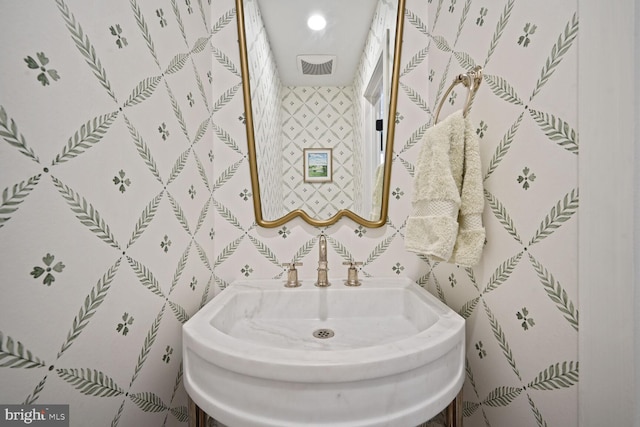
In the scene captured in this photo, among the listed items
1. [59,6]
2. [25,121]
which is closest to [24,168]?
[25,121]

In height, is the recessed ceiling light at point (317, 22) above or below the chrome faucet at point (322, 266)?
above

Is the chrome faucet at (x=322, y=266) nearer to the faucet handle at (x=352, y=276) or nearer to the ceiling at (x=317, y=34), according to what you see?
the faucet handle at (x=352, y=276)

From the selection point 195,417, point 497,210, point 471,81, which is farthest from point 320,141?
point 195,417

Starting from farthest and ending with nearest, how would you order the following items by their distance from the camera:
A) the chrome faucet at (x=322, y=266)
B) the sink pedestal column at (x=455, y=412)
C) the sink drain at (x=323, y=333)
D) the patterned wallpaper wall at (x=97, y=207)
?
the chrome faucet at (x=322, y=266)
the sink drain at (x=323, y=333)
the sink pedestal column at (x=455, y=412)
the patterned wallpaper wall at (x=97, y=207)

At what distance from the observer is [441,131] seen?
677 millimetres

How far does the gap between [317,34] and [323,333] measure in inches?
41.0

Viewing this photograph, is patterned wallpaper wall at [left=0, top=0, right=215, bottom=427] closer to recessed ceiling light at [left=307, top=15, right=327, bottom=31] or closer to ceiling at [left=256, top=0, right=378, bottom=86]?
ceiling at [left=256, top=0, right=378, bottom=86]

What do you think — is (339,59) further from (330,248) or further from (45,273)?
(45,273)

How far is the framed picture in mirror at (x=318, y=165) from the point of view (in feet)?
3.04

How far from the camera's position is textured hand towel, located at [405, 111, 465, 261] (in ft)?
2.08

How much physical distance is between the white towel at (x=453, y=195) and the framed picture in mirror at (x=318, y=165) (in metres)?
0.36

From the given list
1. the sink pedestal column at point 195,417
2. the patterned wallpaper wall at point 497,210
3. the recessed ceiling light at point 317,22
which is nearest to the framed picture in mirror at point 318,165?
the patterned wallpaper wall at point 497,210

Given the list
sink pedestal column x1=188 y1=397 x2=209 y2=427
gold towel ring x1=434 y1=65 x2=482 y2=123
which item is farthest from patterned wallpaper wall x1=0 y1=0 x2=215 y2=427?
gold towel ring x1=434 y1=65 x2=482 y2=123

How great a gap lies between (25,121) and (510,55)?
3.16ft
